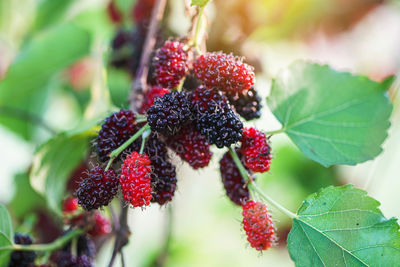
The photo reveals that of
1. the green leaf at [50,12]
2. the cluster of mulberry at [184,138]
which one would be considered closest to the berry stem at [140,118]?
the cluster of mulberry at [184,138]

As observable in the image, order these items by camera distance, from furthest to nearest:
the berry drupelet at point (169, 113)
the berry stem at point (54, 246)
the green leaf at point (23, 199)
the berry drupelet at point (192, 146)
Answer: the green leaf at point (23, 199) < the berry stem at point (54, 246) < the berry drupelet at point (192, 146) < the berry drupelet at point (169, 113)

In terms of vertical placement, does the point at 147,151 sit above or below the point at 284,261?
above

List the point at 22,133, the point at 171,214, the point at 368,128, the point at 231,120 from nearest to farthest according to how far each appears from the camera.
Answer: the point at 231,120
the point at 368,128
the point at 171,214
the point at 22,133

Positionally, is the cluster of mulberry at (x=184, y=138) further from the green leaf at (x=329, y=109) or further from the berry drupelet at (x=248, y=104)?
the green leaf at (x=329, y=109)

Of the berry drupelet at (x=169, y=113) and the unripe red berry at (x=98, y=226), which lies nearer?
the berry drupelet at (x=169, y=113)

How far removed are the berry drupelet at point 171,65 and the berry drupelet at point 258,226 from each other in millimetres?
341

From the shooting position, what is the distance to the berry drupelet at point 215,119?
0.88 metres

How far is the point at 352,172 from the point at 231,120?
5.10ft

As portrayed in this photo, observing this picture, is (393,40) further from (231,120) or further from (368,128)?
(231,120)

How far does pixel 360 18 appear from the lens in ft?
7.32

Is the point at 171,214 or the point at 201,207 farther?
the point at 201,207

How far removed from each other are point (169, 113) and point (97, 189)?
8.5 inches

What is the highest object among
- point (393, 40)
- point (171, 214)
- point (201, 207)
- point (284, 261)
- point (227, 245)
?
point (393, 40)

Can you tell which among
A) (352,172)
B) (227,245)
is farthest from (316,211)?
(227,245)
